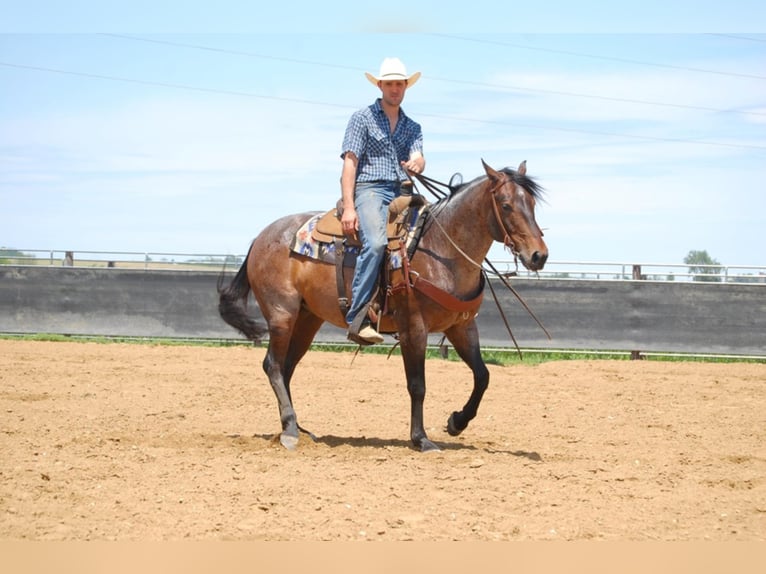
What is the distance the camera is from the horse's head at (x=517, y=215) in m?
6.79

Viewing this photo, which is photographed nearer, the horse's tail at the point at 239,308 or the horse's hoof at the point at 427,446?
the horse's hoof at the point at 427,446

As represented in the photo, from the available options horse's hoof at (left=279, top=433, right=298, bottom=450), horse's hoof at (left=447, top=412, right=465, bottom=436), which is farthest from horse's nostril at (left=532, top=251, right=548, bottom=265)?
horse's hoof at (left=279, top=433, right=298, bottom=450)

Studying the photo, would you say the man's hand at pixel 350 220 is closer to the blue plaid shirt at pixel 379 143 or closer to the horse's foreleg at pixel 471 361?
the blue plaid shirt at pixel 379 143

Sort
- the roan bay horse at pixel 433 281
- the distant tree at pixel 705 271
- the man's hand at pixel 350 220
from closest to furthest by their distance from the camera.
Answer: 1. the roan bay horse at pixel 433 281
2. the man's hand at pixel 350 220
3. the distant tree at pixel 705 271

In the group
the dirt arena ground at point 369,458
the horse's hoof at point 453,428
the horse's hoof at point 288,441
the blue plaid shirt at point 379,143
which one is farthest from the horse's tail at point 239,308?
the horse's hoof at point 453,428

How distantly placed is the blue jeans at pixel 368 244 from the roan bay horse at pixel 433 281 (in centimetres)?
20

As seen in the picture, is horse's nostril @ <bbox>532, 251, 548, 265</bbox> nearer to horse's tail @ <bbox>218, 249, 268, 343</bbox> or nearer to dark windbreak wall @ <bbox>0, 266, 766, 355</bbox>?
horse's tail @ <bbox>218, 249, 268, 343</bbox>

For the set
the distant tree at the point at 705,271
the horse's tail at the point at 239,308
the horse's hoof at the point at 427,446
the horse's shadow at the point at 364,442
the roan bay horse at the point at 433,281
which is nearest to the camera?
the roan bay horse at the point at 433,281

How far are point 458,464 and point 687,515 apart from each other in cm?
183

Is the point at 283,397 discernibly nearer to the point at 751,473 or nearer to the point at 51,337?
the point at 751,473

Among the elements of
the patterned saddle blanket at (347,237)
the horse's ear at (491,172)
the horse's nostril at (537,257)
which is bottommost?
the horse's nostril at (537,257)

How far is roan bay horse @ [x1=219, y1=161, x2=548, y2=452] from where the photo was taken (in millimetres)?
7055

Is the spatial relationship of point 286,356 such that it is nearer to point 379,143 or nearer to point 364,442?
point 364,442

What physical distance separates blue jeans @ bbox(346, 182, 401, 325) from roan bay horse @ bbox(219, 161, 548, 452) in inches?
7.8
